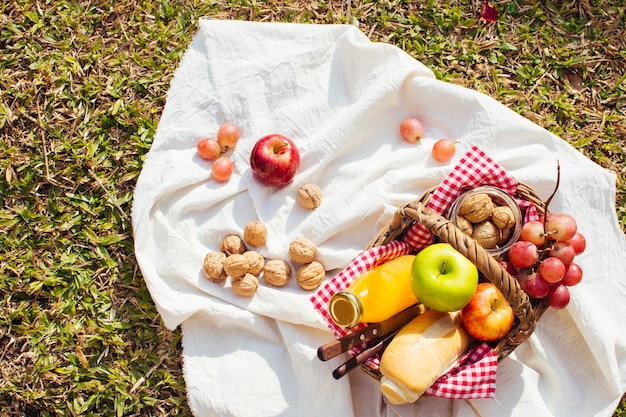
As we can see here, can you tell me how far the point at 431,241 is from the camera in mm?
3340

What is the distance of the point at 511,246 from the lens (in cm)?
315

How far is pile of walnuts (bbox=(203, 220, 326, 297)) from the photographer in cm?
346

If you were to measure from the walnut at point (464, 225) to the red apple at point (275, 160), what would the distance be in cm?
96

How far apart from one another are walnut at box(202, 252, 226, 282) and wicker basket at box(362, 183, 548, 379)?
806 mm

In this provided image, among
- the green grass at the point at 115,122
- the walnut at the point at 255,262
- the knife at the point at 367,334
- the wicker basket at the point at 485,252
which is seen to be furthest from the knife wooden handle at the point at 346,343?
the green grass at the point at 115,122

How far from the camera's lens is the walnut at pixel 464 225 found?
3.19 meters

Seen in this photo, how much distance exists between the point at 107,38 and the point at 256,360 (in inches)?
89.6

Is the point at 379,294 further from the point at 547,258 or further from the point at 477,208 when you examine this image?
the point at 547,258

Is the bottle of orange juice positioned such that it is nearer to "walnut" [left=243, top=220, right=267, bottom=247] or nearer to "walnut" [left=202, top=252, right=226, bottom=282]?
"walnut" [left=243, top=220, right=267, bottom=247]

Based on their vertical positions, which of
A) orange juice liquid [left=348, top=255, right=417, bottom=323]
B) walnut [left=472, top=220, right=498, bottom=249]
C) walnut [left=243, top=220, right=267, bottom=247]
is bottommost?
walnut [left=243, top=220, right=267, bottom=247]

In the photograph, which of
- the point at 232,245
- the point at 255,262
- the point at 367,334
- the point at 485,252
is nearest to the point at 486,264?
the point at 485,252

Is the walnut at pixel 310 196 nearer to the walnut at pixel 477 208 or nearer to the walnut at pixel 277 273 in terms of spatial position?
the walnut at pixel 277 273

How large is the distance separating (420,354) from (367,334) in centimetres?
26

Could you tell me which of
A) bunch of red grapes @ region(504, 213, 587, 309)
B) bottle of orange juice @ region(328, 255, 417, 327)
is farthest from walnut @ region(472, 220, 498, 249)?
bottle of orange juice @ region(328, 255, 417, 327)
